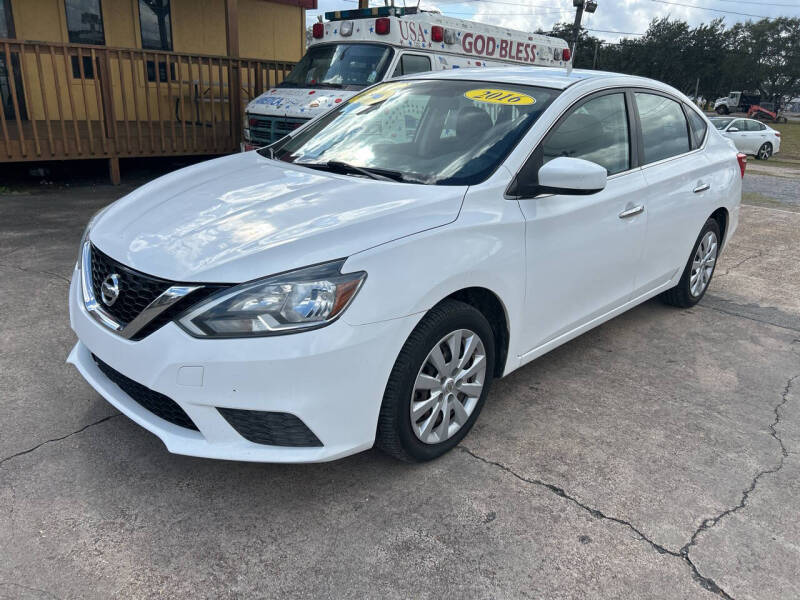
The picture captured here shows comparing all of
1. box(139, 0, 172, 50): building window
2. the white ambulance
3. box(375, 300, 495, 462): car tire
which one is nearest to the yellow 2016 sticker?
box(375, 300, 495, 462): car tire

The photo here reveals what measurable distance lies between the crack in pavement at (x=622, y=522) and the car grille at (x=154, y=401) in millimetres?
1256

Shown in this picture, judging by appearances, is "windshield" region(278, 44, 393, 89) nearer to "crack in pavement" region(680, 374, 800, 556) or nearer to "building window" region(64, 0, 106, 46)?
"building window" region(64, 0, 106, 46)

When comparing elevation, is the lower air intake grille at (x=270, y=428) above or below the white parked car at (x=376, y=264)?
below

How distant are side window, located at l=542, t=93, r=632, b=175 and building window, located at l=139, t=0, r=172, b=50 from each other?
35.1 ft

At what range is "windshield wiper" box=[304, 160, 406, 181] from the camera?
2936 millimetres

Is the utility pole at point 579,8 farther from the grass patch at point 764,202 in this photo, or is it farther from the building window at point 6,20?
the building window at point 6,20

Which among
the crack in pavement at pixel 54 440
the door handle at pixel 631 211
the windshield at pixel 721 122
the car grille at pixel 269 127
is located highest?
the door handle at pixel 631 211

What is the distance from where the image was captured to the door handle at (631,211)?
350 cm

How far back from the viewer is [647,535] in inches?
94.9

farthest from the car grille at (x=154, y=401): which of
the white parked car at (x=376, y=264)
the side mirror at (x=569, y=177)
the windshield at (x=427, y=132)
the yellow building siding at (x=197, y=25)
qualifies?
the yellow building siding at (x=197, y=25)

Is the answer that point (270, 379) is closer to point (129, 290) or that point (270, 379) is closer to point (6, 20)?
point (129, 290)

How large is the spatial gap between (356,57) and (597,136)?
5.50m

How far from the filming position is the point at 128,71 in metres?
11.7

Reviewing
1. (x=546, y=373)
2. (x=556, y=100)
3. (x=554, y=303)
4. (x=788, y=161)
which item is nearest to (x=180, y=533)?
(x=554, y=303)
